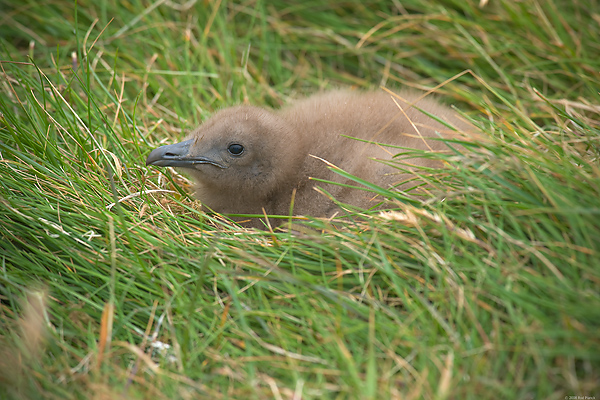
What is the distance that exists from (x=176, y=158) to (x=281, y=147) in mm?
536

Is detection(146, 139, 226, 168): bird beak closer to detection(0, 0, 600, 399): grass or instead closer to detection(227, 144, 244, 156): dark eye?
detection(227, 144, 244, 156): dark eye

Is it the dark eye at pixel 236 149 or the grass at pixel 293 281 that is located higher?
the dark eye at pixel 236 149

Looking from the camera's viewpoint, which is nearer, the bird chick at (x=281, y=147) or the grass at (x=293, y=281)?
the grass at (x=293, y=281)

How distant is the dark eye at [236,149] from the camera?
8.75 ft

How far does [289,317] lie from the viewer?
1.94 m

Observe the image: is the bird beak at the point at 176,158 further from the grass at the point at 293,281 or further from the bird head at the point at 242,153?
the grass at the point at 293,281

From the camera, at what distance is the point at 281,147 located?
8.63 feet

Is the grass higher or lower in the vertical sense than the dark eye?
lower

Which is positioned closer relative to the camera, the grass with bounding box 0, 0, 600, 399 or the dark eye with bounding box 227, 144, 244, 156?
the grass with bounding box 0, 0, 600, 399

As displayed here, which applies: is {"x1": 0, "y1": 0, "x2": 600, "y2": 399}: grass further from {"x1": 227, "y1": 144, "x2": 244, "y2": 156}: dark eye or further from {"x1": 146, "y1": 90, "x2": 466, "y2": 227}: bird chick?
{"x1": 227, "y1": 144, "x2": 244, "y2": 156}: dark eye

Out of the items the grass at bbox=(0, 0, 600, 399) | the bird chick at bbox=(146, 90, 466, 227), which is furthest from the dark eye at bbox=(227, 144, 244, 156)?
the grass at bbox=(0, 0, 600, 399)

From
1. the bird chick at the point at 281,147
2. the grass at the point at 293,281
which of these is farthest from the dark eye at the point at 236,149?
the grass at the point at 293,281

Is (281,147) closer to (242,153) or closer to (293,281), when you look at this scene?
(242,153)

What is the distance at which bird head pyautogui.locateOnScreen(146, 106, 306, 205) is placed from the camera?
2.64 metres
